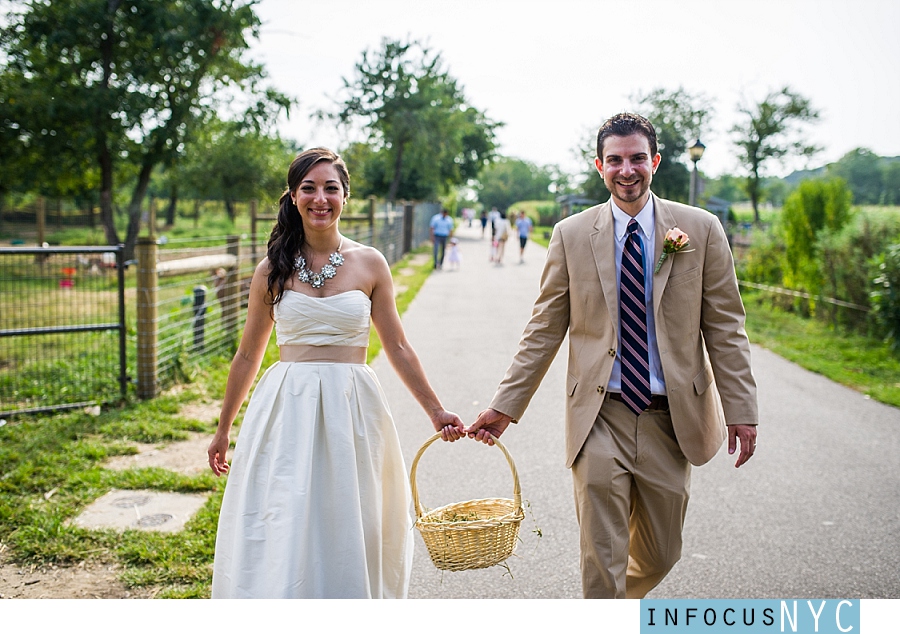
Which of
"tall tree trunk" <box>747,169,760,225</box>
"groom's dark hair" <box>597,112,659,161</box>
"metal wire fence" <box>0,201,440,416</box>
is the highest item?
"tall tree trunk" <box>747,169,760,225</box>

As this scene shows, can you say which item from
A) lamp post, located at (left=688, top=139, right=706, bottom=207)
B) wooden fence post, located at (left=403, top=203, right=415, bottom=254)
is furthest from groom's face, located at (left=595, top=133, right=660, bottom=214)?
wooden fence post, located at (left=403, top=203, right=415, bottom=254)

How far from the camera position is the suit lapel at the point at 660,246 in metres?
3.29

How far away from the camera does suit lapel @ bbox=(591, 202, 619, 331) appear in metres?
3.30

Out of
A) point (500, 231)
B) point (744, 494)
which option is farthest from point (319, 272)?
point (500, 231)

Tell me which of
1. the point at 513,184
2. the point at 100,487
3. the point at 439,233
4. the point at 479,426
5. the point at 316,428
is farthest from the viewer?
the point at 513,184

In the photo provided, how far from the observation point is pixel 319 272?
3504 mm

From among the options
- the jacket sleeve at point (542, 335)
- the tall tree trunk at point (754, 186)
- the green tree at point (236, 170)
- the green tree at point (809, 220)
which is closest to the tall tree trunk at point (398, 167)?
the green tree at point (236, 170)

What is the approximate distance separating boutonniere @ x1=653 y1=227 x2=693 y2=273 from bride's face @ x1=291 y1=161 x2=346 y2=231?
4.54ft

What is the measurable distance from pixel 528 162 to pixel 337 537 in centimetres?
13582

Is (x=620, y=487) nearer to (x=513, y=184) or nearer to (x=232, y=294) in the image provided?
(x=232, y=294)

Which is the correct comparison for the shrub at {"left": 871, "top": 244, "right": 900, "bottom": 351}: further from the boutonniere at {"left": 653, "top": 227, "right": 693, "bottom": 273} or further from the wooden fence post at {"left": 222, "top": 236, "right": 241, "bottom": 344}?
the boutonniere at {"left": 653, "top": 227, "right": 693, "bottom": 273}

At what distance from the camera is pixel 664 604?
3.61 m

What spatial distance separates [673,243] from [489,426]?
44.1 inches

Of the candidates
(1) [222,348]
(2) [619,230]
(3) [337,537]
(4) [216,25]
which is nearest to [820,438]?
(2) [619,230]
